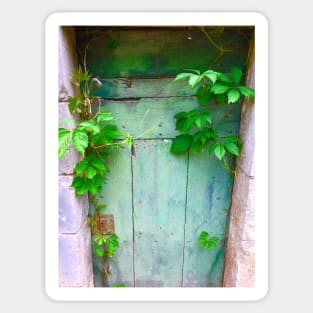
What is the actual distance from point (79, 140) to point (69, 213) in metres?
0.34

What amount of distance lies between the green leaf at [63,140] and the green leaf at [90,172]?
160 mm

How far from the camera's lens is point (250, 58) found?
132 cm

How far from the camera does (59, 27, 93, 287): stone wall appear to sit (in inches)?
49.3

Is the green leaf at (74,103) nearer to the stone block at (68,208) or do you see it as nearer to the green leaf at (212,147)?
the stone block at (68,208)

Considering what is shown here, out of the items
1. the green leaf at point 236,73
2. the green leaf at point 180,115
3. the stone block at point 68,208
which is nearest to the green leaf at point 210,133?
the green leaf at point 180,115

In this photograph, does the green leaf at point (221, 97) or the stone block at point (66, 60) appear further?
the green leaf at point (221, 97)

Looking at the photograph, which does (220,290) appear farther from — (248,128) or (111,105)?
(111,105)

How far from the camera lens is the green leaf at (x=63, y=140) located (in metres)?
1.16

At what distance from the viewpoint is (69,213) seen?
1.36 meters

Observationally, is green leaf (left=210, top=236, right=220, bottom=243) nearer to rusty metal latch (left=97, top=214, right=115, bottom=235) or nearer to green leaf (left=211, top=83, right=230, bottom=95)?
rusty metal latch (left=97, top=214, right=115, bottom=235)

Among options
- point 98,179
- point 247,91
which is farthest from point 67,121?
point 247,91

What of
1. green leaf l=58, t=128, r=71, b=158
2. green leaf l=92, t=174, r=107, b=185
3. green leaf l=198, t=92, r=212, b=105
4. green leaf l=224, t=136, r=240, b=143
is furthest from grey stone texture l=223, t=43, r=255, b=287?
green leaf l=58, t=128, r=71, b=158

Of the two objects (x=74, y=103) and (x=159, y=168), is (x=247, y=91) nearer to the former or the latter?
(x=159, y=168)

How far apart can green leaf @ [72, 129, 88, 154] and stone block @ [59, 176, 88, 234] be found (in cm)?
21
